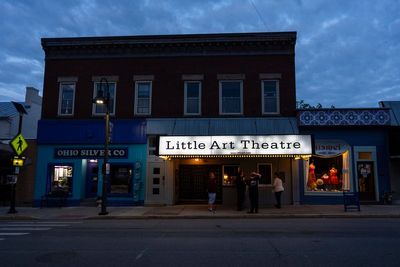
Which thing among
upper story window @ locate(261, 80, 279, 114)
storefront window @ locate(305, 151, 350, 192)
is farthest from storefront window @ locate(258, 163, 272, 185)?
upper story window @ locate(261, 80, 279, 114)

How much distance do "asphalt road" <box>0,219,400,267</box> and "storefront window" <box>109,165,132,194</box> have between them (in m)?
7.70

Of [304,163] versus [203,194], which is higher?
[304,163]

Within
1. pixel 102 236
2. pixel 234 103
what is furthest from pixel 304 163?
pixel 102 236

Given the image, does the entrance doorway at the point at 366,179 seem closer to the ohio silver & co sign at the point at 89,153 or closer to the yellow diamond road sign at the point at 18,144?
the ohio silver & co sign at the point at 89,153

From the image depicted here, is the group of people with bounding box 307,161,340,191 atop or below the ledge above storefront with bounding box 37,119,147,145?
below

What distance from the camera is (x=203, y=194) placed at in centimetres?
2233

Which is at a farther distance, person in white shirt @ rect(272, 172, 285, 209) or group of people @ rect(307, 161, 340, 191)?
group of people @ rect(307, 161, 340, 191)

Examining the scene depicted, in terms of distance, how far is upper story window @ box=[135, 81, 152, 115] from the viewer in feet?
71.2

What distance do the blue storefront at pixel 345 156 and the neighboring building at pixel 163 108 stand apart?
3.44ft

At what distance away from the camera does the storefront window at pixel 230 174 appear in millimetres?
21125

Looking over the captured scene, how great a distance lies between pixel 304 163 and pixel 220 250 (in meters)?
12.9

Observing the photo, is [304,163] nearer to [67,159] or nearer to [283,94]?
[283,94]

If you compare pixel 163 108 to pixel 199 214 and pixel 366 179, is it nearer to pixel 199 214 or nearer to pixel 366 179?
pixel 199 214

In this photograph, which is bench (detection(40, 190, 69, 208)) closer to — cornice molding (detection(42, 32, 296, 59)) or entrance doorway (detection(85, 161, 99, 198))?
entrance doorway (detection(85, 161, 99, 198))
